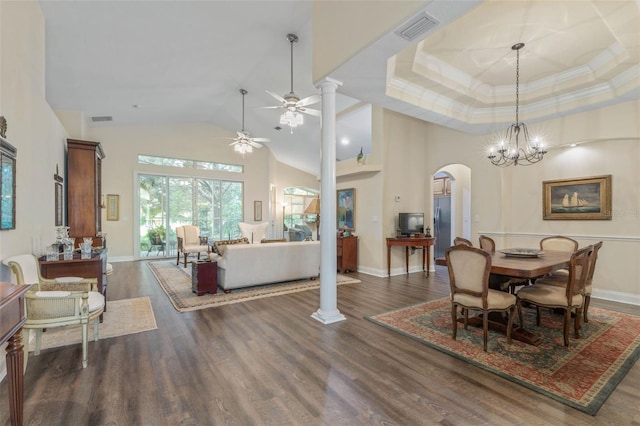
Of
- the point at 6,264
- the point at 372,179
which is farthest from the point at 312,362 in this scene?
the point at 372,179

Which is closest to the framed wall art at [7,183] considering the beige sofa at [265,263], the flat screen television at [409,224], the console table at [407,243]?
the beige sofa at [265,263]

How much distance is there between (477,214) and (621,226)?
2.02 meters

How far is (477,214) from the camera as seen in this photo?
A: 5828 millimetres

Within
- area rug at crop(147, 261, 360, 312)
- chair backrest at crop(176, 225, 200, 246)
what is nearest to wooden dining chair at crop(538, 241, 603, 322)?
area rug at crop(147, 261, 360, 312)

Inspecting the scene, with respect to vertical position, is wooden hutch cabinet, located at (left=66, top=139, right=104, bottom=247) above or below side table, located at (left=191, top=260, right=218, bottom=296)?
above

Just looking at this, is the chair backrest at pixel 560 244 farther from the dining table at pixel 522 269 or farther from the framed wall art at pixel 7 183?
the framed wall art at pixel 7 183

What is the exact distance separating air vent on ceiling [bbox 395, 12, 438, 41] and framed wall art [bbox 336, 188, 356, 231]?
4.11 m

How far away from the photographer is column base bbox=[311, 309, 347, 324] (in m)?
3.42

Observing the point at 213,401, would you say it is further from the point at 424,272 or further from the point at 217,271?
the point at 424,272

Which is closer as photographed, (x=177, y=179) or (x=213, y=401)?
(x=213, y=401)

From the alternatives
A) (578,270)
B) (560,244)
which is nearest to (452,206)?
(560,244)

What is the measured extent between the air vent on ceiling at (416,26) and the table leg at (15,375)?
11.0 ft

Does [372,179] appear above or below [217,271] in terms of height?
above

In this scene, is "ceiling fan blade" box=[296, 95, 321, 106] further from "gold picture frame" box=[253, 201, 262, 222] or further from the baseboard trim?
"gold picture frame" box=[253, 201, 262, 222]
